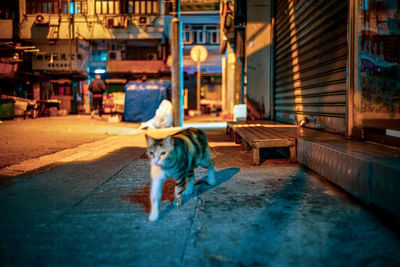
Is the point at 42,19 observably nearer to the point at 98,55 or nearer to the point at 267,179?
the point at 98,55

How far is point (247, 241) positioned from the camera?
188 cm

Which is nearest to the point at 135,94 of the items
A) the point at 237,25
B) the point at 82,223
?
the point at 237,25

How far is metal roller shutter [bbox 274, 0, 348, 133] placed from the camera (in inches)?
170

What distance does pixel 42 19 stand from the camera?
79.2ft

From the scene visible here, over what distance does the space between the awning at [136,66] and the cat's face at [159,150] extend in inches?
907

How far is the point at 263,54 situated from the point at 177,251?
7.50m

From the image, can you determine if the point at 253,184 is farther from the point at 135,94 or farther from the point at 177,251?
the point at 135,94

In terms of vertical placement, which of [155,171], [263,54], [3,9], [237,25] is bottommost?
[155,171]

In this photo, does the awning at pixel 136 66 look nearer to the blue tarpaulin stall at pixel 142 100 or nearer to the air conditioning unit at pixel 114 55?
the air conditioning unit at pixel 114 55

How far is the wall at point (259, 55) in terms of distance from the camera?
8258 millimetres

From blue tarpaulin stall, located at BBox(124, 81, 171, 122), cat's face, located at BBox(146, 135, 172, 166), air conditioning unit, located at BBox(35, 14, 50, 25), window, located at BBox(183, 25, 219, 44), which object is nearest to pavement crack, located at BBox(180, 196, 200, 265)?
cat's face, located at BBox(146, 135, 172, 166)

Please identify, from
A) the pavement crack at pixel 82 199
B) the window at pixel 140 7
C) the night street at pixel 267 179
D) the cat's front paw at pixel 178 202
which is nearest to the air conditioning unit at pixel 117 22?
the window at pixel 140 7

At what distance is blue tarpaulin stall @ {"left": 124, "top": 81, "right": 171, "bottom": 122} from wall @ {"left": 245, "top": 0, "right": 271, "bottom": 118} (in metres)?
7.24

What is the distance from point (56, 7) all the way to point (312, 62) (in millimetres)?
25800
